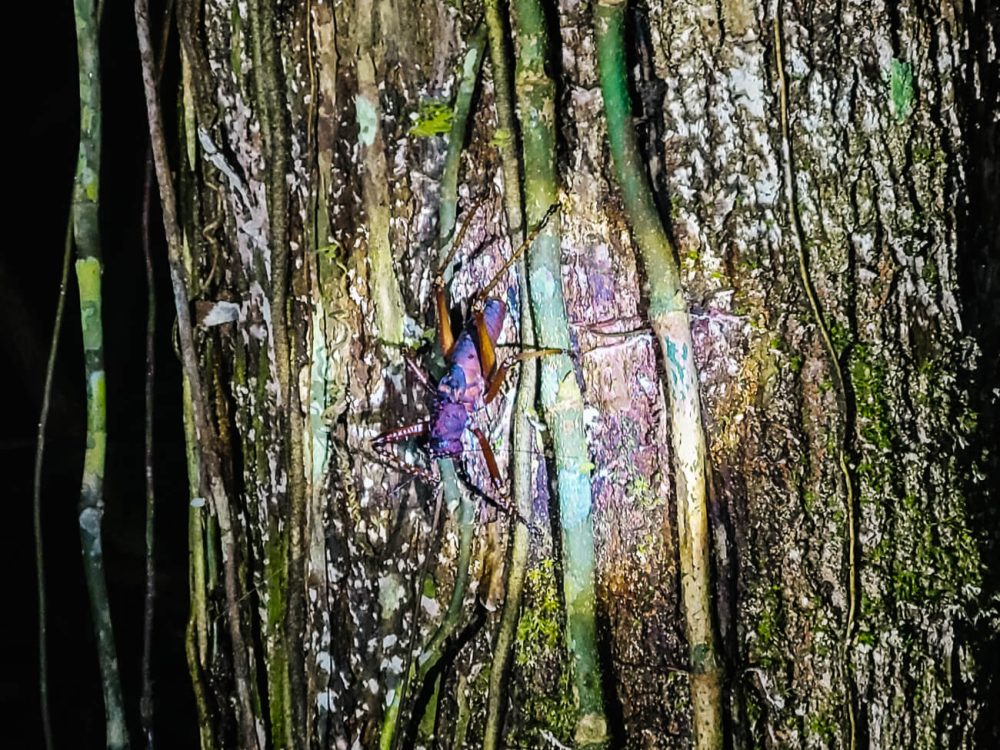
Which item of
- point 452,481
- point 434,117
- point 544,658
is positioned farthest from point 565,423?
point 434,117

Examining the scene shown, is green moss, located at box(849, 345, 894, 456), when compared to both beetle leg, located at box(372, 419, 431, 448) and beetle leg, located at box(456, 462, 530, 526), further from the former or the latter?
beetle leg, located at box(372, 419, 431, 448)

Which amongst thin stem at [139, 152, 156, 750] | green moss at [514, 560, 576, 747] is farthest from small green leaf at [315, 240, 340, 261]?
green moss at [514, 560, 576, 747]

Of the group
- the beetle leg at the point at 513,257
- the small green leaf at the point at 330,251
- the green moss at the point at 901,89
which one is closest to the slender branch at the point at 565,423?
the beetle leg at the point at 513,257

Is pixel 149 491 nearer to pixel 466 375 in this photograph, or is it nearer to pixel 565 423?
pixel 466 375

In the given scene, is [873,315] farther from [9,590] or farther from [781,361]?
[9,590]

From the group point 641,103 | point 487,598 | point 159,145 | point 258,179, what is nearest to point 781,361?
point 641,103

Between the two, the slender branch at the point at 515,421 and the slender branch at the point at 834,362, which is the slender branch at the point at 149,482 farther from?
the slender branch at the point at 834,362
